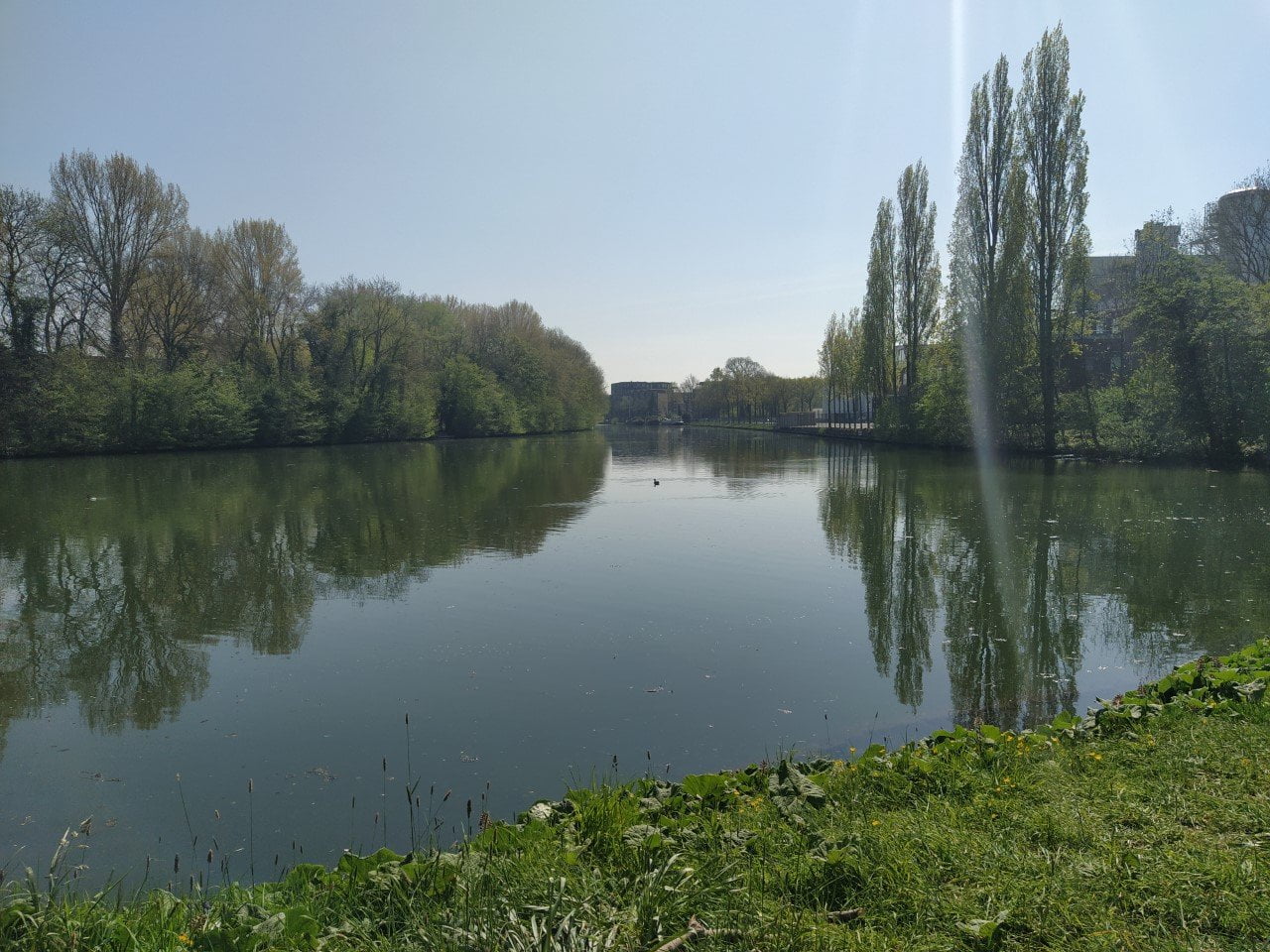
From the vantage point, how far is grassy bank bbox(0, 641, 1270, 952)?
8.35 ft

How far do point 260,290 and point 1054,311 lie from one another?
42364 millimetres

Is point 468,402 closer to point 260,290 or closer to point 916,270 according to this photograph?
point 260,290

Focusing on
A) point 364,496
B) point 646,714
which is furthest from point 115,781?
point 364,496

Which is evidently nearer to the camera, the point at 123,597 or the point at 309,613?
the point at 309,613

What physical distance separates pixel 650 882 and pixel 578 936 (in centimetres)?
41

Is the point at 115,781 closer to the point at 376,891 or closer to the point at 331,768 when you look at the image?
the point at 331,768

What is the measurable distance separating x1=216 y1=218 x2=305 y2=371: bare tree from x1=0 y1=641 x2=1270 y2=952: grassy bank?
48.4 meters

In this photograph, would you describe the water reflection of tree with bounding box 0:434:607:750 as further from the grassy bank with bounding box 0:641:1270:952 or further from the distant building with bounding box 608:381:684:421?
the distant building with bounding box 608:381:684:421

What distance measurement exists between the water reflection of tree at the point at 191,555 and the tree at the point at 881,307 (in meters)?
27.6

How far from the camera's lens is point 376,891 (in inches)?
117

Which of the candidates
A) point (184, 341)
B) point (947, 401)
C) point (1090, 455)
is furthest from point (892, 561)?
point (184, 341)

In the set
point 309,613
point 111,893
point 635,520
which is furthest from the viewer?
point 635,520

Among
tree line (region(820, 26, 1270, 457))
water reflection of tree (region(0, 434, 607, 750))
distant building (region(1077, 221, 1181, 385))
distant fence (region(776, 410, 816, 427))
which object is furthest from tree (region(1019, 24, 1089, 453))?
distant fence (region(776, 410, 816, 427))

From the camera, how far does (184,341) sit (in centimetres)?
4378
